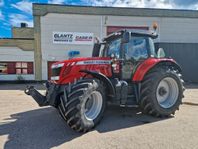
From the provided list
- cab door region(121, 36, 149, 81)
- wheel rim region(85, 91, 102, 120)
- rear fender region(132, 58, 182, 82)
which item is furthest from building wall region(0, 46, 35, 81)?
wheel rim region(85, 91, 102, 120)

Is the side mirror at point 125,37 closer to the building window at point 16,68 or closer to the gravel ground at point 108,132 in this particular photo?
the gravel ground at point 108,132

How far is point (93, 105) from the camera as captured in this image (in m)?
4.93

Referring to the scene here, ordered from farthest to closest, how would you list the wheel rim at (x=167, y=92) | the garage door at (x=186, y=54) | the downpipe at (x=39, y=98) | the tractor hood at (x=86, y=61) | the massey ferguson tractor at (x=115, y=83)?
the garage door at (x=186, y=54) < the wheel rim at (x=167, y=92) < the downpipe at (x=39, y=98) < the tractor hood at (x=86, y=61) < the massey ferguson tractor at (x=115, y=83)

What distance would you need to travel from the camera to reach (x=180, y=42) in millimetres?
17266

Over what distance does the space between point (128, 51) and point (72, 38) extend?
37.0 ft

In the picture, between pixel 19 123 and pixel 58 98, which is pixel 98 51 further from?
pixel 19 123

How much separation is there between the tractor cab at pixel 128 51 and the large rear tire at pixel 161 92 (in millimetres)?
534

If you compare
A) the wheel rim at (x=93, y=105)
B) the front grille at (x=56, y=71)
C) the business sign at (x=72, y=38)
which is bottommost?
the wheel rim at (x=93, y=105)

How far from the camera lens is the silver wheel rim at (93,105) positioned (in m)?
4.78

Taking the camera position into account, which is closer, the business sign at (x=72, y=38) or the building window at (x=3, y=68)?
the business sign at (x=72, y=38)

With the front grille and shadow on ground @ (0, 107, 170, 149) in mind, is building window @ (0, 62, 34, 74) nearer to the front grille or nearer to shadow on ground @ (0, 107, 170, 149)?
shadow on ground @ (0, 107, 170, 149)

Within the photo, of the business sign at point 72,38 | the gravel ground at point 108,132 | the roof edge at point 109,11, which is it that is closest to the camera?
the gravel ground at point 108,132

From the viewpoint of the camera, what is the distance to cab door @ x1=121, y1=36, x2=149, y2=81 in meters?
5.68

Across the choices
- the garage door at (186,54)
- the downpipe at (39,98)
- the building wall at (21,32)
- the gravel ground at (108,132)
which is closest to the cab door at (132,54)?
the gravel ground at (108,132)
